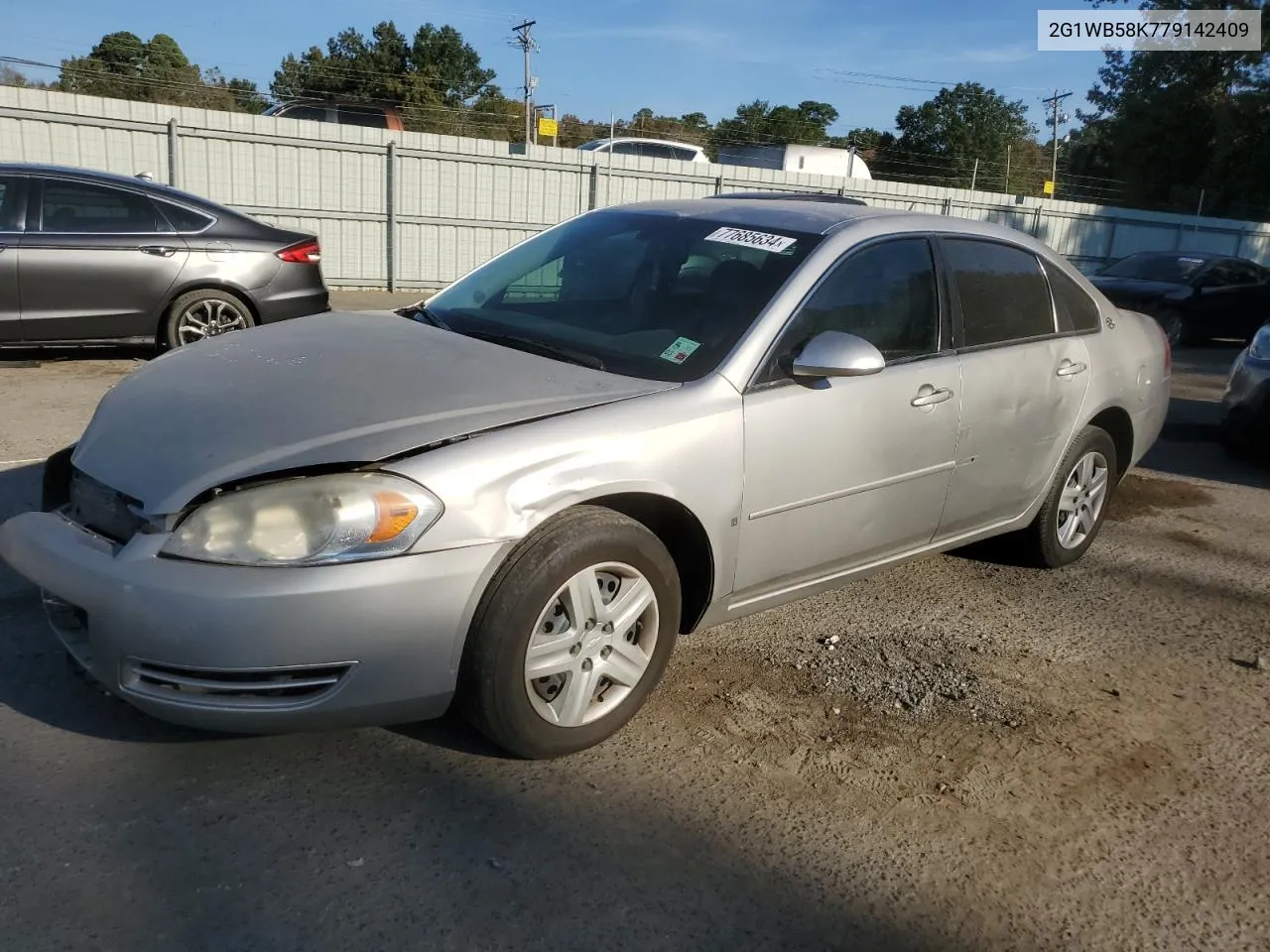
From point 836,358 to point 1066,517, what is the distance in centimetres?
218

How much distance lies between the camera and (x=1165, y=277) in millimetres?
15148

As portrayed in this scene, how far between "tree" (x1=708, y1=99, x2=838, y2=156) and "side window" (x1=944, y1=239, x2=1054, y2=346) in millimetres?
44391

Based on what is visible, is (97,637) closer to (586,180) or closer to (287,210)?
(287,210)

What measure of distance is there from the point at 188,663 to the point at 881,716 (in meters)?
2.12

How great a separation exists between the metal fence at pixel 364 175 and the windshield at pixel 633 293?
34.9 feet

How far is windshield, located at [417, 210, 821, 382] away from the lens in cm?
353

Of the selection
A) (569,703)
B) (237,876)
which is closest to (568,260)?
(569,703)

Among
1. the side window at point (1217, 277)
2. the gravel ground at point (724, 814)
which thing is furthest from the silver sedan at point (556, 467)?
the side window at point (1217, 277)

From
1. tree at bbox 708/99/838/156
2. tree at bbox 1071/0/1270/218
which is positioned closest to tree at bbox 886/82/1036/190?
tree at bbox 708/99/838/156

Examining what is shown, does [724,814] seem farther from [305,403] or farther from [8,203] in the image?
[8,203]

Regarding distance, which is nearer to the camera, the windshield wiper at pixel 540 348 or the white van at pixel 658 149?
the windshield wiper at pixel 540 348

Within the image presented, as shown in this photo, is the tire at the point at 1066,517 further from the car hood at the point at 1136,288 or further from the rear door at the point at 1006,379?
the car hood at the point at 1136,288

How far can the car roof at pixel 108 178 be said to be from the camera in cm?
781

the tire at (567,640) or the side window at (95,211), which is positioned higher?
A: the side window at (95,211)
